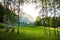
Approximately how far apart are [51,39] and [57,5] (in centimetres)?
80

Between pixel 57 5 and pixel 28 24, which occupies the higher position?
pixel 57 5

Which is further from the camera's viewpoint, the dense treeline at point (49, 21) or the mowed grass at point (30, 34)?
the dense treeline at point (49, 21)

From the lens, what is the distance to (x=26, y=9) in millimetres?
3936

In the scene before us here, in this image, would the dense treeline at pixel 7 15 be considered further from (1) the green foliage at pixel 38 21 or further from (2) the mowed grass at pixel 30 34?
(1) the green foliage at pixel 38 21

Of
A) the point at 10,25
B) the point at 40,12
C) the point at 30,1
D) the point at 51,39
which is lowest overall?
the point at 51,39

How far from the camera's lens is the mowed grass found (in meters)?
3.83

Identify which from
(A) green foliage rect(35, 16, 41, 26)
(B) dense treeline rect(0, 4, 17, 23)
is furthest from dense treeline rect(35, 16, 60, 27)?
(B) dense treeline rect(0, 4, 17, 23)

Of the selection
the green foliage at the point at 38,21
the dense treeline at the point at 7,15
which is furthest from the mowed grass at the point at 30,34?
the dense treeline at the point at 7,15

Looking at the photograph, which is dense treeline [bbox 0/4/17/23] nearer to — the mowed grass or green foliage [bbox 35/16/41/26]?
the mowed grass

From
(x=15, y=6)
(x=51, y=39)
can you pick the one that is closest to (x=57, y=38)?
(x=51, y=39)

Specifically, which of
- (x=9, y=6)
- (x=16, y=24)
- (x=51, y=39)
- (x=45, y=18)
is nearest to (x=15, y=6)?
(x=9, y=6)

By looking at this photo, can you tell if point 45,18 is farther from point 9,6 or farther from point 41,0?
point 9,6

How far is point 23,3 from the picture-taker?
396cm

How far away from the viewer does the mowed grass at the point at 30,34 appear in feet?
12.6
